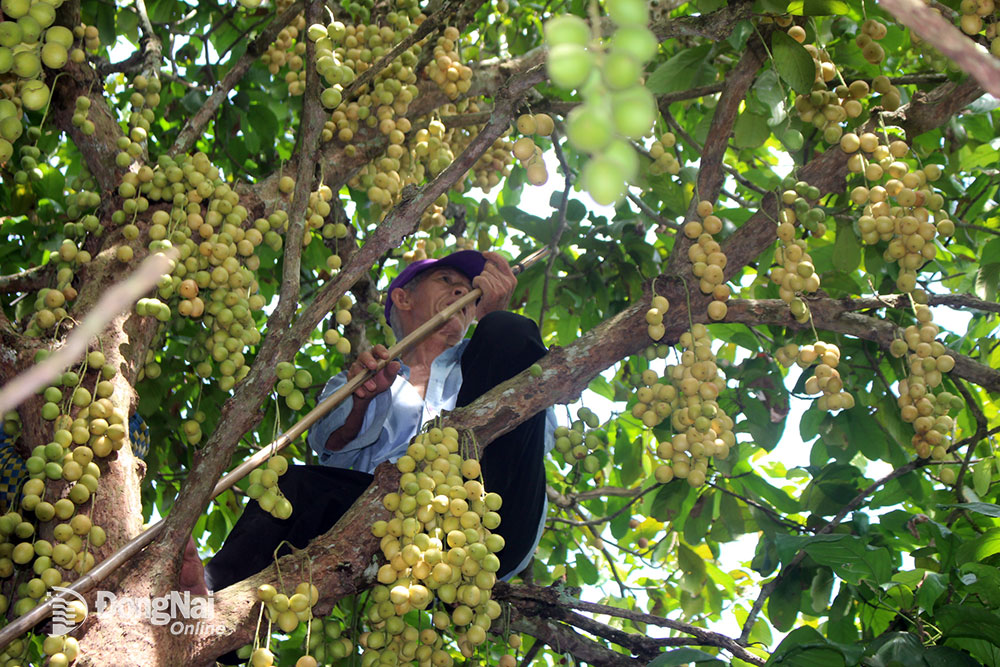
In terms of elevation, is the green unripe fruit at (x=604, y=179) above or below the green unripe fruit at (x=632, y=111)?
below

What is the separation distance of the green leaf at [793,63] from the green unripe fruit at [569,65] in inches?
65.5

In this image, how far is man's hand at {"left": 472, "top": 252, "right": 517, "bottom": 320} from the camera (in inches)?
95.1

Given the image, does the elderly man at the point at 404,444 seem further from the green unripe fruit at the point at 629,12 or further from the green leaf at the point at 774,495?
the green unripe fruit at the point at 629,12

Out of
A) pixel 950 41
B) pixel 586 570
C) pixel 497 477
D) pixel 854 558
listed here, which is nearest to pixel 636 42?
pixel 950 41

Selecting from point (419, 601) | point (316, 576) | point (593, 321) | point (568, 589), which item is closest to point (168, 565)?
point (316, 576)

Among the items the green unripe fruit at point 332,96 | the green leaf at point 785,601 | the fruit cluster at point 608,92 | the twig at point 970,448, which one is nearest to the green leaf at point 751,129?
the twig at point 970,448

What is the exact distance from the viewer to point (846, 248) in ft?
7.54

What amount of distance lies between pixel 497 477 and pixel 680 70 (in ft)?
3.64

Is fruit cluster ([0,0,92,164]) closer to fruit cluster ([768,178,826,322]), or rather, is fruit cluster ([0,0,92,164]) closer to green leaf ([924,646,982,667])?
fruit cluster ([768,178,826,322])

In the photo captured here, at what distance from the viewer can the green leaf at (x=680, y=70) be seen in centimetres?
221

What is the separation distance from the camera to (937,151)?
2877 millimetres

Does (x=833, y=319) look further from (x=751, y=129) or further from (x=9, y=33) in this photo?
(x=9, y=33)

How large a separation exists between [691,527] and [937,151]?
1.47 m

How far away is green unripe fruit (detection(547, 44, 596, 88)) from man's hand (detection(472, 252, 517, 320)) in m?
1.82
